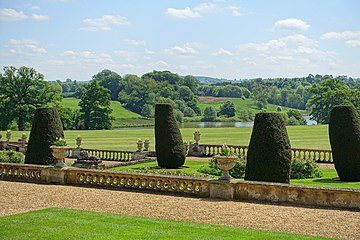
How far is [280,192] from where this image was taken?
15.9 meters

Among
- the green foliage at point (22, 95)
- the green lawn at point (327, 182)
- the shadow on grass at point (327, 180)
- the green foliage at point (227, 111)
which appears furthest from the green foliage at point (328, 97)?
the shadow on grass at point (327, 180)

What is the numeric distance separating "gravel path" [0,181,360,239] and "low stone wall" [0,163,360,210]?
0.54 metres

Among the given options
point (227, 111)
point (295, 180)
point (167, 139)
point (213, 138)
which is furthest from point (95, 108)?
point (295, 180)

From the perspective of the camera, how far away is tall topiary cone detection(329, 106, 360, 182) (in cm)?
2261

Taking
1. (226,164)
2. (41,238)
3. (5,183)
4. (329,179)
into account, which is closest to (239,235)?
(41,238)

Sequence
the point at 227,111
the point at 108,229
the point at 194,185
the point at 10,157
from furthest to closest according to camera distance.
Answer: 1. the point at 227,111
2. the point at 10,157
3. the point at 194,185
4. the point at 108,229

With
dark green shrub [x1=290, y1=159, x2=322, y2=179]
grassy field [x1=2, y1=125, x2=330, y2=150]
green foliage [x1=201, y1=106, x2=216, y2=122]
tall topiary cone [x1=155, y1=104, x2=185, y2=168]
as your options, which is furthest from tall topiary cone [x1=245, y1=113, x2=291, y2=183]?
green foliage [x1=201, y1=106, x2=216, y2=122]

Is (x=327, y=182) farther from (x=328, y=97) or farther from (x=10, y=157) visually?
(x=328, y=97)

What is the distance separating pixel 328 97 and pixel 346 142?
66.7 m

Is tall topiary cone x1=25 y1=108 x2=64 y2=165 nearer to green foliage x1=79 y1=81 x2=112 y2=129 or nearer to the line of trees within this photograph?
the line of trees

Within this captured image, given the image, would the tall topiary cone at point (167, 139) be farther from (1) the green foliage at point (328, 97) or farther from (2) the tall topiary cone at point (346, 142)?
(1) the green foliage at point (328, 97)

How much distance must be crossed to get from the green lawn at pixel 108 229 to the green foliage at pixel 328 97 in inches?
2928

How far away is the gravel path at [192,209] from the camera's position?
41.5ft

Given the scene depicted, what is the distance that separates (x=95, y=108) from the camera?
79.0m
